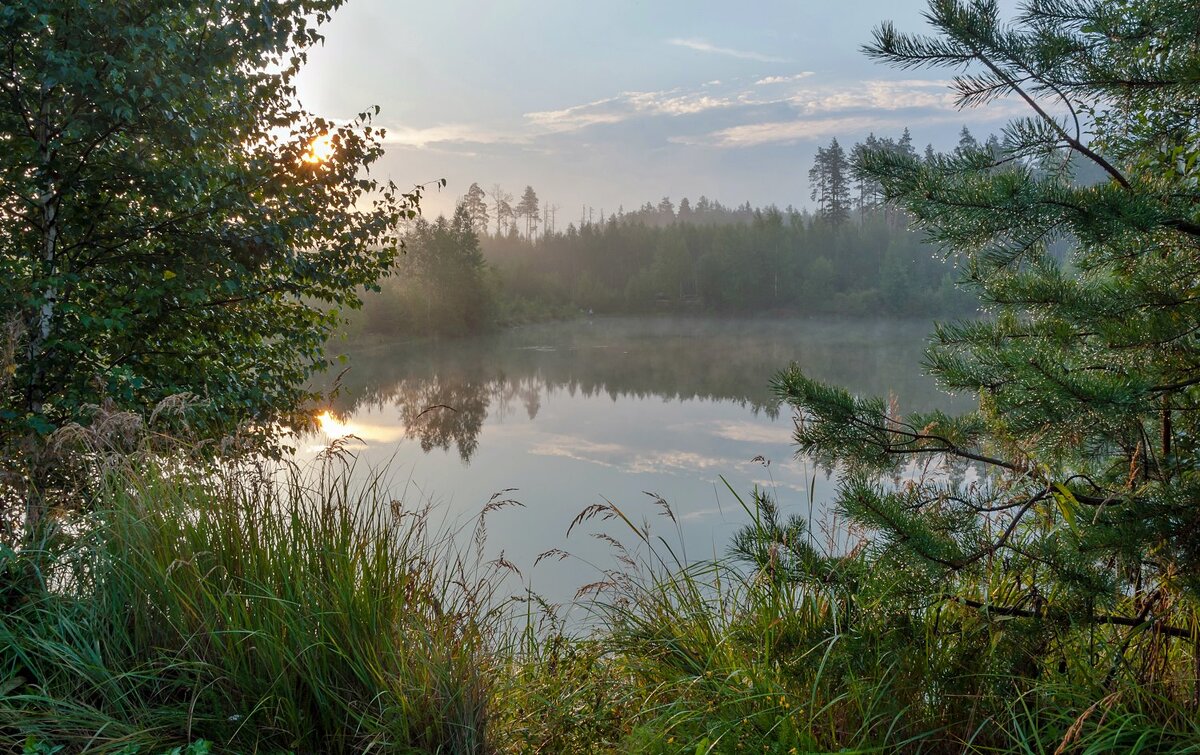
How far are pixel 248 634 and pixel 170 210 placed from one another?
3084 millimetres

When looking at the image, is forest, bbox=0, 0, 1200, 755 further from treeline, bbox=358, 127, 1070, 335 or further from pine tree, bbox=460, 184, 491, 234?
pine tree, bbox=460, 184, 491, 234

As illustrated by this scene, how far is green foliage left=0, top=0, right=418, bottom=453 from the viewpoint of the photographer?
3.44 meters

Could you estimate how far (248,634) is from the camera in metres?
1.97

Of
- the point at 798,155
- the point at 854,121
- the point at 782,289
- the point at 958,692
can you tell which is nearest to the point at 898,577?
the point at 958,692

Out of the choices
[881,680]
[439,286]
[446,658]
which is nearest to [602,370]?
[439,286]

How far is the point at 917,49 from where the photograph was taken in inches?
77.4

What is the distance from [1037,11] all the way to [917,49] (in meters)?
0.40

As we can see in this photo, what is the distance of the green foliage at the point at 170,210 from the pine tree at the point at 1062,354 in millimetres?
3060

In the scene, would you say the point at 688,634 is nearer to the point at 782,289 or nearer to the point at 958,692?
the point at 958,692

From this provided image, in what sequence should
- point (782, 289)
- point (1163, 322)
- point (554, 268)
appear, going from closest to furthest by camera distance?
point (1163, 322), point (782, 289), point (554, 268)

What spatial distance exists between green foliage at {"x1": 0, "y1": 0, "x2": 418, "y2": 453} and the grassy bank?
4.18ft

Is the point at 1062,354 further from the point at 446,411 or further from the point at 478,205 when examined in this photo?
the point at 478,205

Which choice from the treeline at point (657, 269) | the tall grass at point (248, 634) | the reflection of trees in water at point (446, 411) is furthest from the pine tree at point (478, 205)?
the tall grass at point (248, 634)

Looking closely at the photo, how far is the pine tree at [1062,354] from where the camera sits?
170 centimetres
